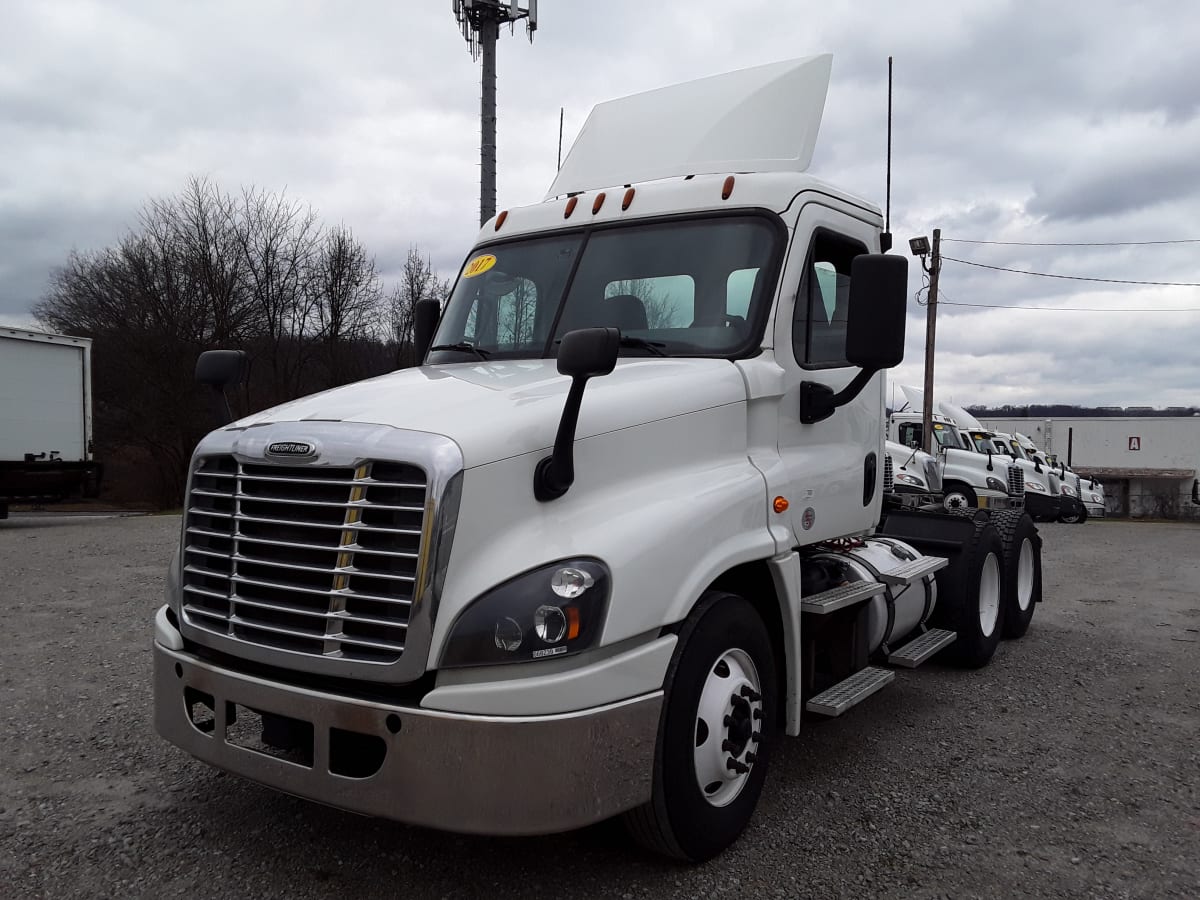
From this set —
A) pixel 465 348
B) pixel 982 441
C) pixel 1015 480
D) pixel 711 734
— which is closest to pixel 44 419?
pixel 465 348

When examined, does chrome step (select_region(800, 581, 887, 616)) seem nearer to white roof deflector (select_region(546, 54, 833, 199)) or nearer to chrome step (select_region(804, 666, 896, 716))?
chrome step (select_region(804, 666, 896, 716))

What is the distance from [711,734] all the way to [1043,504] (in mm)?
22897

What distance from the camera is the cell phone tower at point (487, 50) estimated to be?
15.0 meters

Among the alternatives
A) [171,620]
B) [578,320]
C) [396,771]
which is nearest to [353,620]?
[396,771]

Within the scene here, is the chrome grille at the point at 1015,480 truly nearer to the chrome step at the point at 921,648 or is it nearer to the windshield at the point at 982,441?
the windshield at the point at 982,441

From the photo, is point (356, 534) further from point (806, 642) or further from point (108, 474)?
point (108, 474)

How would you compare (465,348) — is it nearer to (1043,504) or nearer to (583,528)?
(583,528)

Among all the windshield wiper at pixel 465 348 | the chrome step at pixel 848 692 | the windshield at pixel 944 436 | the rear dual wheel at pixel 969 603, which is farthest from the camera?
the windshield at pixel 944 436

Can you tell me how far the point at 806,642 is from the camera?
4137 millimetres

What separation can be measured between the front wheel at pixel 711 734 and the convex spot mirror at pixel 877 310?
1.15 m

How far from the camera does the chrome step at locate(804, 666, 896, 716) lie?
390 cm

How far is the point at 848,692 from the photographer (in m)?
4.17

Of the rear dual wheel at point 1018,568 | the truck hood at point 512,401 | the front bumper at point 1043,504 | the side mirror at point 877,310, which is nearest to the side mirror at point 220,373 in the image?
the truck hood at point 512,401

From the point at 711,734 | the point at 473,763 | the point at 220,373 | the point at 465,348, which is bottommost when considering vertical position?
the point at 711,734
